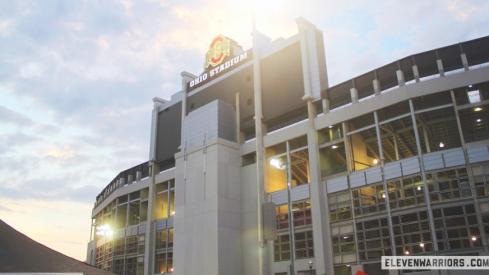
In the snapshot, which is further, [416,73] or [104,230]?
[104,230]

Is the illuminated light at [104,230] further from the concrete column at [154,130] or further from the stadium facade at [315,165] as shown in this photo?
the concrete column at [154,130]

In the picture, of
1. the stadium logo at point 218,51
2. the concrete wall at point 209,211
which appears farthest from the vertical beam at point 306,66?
the stadium logo at point 218,51

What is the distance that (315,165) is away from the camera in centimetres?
4506

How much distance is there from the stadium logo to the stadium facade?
0.17m

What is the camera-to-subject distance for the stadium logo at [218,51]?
6062cm

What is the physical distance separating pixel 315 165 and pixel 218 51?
82.5 feet

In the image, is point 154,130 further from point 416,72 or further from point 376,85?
point 416,72

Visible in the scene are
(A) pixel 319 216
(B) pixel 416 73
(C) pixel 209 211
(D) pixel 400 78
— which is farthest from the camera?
(C) pixel 209 211

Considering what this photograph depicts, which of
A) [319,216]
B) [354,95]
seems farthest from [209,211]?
[354,95]

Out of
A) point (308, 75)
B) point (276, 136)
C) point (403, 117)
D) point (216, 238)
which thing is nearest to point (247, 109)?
point (276, 136)

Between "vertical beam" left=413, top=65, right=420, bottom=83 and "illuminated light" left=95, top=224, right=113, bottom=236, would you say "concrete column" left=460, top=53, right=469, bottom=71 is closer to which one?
"vertical beam" left=413, top=65, right=420, bottom=83

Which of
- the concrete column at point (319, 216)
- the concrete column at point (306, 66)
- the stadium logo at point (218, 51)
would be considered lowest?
the concrete column at point (319, 216)

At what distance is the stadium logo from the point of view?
2387 inches

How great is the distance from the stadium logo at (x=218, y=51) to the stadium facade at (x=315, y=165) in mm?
169
